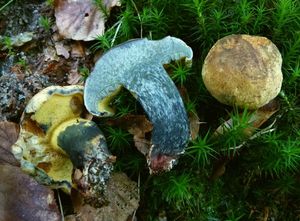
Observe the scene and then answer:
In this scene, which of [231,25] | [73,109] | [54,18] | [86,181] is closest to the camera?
[86,181]

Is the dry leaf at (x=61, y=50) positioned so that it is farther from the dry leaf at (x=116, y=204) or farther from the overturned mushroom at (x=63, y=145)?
the dry leaf at (x=116, y=204)

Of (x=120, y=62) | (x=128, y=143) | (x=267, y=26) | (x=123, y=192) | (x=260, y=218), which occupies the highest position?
(x=120, y=62)

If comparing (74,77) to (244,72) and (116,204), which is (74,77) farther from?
(244,72)

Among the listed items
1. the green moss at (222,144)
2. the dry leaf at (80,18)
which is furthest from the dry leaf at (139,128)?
the dry leaf at (80,18)

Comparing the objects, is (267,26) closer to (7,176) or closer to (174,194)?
(174,194)

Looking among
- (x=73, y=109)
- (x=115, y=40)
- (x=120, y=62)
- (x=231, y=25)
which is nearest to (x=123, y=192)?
(x=73, y=109)

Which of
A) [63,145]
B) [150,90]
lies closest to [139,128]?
[150,90]

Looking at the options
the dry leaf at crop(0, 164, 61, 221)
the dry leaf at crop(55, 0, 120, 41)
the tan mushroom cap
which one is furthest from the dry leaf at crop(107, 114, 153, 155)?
the dry leaf at crop(55, 0, 120, 41)
